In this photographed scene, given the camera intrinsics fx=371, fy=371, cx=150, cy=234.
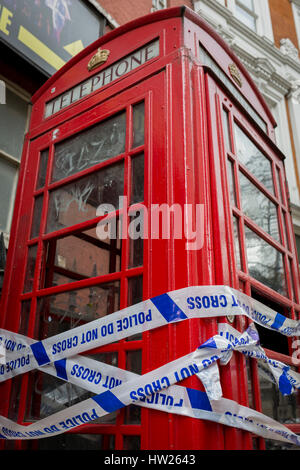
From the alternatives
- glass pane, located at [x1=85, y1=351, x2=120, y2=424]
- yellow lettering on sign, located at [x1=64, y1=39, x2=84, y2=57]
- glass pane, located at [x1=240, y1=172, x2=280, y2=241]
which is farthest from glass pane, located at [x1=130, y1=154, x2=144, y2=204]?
yellow lettering on sign, located at [x1=64, y1=39, x2=84, y2=57]

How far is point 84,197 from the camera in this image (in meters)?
2.16

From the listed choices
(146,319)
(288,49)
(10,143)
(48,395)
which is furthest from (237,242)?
(288,49)

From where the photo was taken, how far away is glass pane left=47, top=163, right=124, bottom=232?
198 centimetres

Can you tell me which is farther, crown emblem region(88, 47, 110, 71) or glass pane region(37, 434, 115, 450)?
crown emblem region(88, 47, 110, 71)

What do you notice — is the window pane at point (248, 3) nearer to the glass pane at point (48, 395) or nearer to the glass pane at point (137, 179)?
the glass pane at point (137, 179)

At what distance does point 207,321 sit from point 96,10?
4456mm

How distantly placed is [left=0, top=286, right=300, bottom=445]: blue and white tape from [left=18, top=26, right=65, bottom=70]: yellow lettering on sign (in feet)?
9.64

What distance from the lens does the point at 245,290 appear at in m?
1.80

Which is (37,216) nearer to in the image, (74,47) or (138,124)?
(138,124)

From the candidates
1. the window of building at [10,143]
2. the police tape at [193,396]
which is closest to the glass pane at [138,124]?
the police tape at [193,396]

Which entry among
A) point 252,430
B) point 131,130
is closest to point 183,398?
point 252,430

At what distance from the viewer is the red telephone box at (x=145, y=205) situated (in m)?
1.54

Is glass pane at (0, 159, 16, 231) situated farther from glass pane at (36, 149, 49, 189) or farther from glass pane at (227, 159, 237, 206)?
glass pane at (227, 159, 237, 206)

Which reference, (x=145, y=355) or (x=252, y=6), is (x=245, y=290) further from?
(x=252, y=6)
